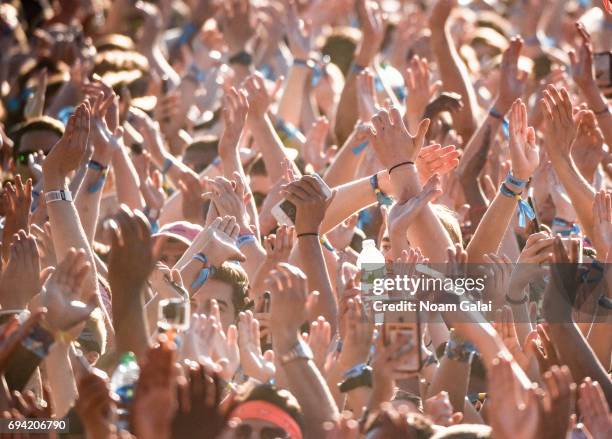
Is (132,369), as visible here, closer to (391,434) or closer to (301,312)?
(301,312)

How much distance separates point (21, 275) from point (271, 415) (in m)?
1.13

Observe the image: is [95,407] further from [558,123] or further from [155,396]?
[558,123]

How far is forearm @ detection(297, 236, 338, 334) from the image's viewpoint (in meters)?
5.12

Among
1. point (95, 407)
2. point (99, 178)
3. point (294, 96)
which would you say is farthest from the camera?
point (294, 96)

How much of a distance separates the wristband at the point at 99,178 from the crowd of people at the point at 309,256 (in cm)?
1

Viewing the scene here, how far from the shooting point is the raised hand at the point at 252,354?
4.64 metres

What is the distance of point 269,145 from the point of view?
679 cm

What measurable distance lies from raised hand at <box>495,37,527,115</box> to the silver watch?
2792 millimetres

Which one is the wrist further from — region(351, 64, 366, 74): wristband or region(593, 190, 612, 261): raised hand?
region(351, 64, 366, 74): wristband

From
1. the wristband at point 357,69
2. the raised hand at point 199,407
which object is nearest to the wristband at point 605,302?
the raised hand at point 199,407

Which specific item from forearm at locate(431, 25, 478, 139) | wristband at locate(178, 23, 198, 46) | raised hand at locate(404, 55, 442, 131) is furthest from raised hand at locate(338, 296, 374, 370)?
wristband at locate(178, 23, 198, 46)

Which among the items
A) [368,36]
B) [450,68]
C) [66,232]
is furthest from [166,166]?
[66,232]

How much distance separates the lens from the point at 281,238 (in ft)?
17.7

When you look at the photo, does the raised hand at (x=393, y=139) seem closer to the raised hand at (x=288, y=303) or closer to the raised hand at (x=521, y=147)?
the raised hand at (x=521, y=147)
